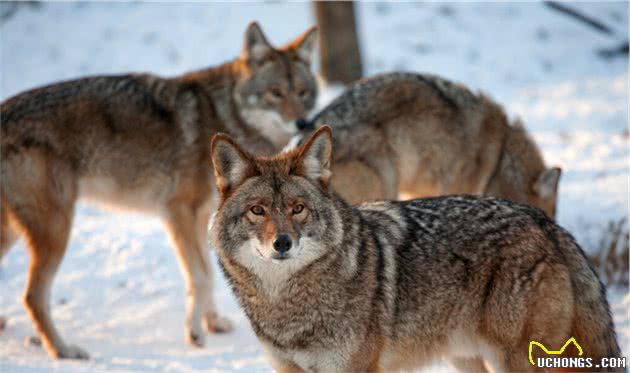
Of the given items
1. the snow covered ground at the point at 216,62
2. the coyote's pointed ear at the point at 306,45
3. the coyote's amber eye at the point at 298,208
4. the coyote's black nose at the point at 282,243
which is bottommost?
the snow covered ground at the point at 216,62

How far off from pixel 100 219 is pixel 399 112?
5.10 meters

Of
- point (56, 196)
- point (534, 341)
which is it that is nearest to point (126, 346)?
point (56, 196)

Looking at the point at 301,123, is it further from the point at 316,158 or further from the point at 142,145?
the point at 316,158

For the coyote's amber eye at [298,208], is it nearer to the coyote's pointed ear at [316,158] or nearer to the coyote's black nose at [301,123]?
the coyote's pointed ear at [316,158]

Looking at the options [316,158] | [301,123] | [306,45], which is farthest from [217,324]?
[316,158]

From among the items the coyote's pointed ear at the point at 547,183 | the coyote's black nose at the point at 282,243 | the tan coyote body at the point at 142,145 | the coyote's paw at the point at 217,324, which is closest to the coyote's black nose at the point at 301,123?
the tan coyote body at the point at 142,145

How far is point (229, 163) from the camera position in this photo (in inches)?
183

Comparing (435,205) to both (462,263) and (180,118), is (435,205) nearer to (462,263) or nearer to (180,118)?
(462,263)

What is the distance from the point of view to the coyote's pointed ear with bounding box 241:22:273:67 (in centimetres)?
802

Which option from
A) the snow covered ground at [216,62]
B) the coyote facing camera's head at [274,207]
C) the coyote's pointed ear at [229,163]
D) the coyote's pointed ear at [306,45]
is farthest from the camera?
the coyote's pointed ear at [306,45]

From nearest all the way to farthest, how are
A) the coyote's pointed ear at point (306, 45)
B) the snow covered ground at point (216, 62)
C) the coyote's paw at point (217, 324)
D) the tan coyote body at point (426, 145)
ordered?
the tan coyote body at point (426, 145) → the snow covered ground at point (216, 62) → the coyote's paw at point (217, 324) → the coyote's pointed ear at point (306, 45)

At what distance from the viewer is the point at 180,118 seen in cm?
784

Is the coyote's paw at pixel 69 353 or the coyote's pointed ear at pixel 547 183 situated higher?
the coyote's pointed ear at pixel 547 183

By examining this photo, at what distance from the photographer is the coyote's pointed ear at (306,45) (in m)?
8.26
